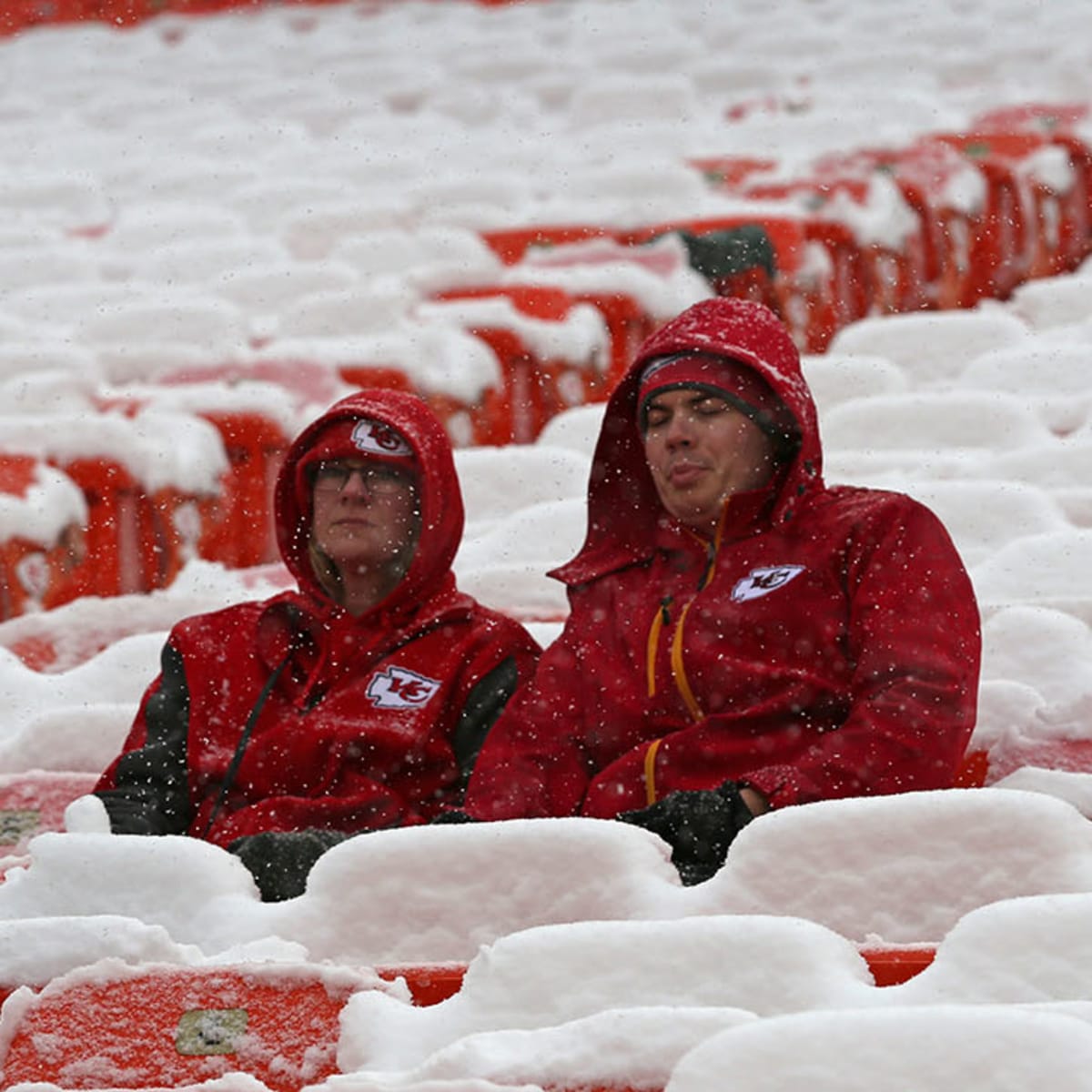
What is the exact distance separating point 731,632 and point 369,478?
577mm

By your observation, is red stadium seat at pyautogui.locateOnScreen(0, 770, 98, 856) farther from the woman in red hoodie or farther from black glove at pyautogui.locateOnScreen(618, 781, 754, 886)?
black glove at pyautogui.locateOnScreen(618, 781, 754, 886)

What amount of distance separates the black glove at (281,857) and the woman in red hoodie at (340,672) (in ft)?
0.36

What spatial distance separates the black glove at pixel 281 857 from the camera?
7.79 feet

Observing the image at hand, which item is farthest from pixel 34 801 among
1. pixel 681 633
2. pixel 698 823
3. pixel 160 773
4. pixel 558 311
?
pixel 558 311

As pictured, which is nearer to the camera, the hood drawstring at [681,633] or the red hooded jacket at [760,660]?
the red hooded jacket at [760,660]

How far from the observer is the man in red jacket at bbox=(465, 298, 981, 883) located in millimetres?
2418

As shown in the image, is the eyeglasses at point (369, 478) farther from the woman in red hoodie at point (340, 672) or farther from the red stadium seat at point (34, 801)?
the red stadium seat at point (34, 801)

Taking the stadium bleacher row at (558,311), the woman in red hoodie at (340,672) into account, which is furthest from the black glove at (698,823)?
the stadium bleacher row at (558,311)

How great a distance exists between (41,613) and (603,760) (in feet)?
4.19

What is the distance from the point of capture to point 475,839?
2.10 meters

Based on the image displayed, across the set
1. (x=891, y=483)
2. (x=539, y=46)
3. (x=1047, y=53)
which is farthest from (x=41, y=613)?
(x=539, y=46)

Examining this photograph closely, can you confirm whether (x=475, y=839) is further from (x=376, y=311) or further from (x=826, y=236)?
(x=826, y=236)

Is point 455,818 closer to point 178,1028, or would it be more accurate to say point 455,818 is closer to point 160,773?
point 160,773

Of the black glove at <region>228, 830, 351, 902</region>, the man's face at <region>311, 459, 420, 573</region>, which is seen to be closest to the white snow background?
the black glove at <region>228, 830, 351, 902</region>
